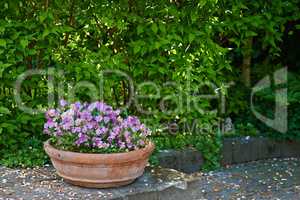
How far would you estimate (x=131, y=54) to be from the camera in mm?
5324

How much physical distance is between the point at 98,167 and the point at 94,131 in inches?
10.0

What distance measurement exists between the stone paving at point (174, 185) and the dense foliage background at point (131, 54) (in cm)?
27

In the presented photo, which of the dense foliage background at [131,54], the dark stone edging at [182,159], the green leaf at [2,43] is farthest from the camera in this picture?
the dark stone edging at [182,159]

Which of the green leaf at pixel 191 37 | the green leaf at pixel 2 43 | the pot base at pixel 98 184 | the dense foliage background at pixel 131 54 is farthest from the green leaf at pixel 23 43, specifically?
the green leaf at pixel 191 37

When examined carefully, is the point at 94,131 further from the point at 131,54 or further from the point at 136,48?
the point at 131,54

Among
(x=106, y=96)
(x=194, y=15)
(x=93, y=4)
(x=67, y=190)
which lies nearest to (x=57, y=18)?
(x=93, y=4)

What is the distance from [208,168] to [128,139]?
1.55m

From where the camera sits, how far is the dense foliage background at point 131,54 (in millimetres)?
4902

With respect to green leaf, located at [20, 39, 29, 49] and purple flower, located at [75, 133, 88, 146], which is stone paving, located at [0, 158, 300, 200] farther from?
green leaf, located at [20, 39, 29, 49]

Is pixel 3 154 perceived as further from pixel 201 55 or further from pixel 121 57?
pixel 201 55

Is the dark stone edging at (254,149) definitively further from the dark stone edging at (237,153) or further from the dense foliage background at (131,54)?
the dense foliage background at (131,54)

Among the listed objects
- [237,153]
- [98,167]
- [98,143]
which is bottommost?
[237,153]

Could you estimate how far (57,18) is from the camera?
507 centimetres

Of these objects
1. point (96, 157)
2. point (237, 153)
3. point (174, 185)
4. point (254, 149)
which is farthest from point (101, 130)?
point (254, 149)
